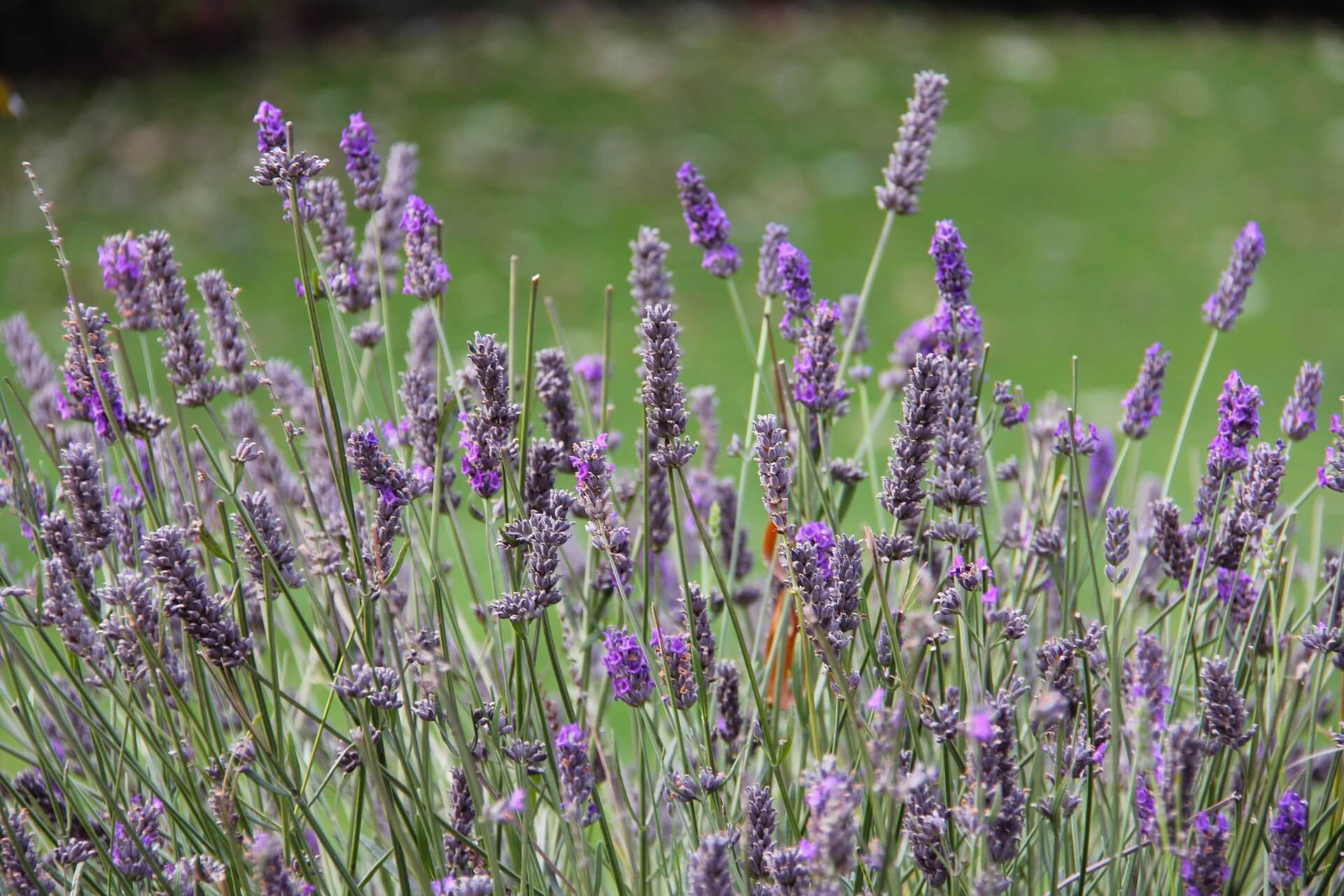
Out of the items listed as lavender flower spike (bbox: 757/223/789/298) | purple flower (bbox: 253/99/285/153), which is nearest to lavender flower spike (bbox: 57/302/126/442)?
purple flower (bbox: 253/99/285/153)

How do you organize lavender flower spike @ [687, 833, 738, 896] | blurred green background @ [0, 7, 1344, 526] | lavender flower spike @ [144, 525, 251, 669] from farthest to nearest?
blurred green background @ [0, 7, 1344, 526] < lavender flower spike @ [144, 525, 251, 669] < lavender flower spike @ [687, 833, 738, 896]

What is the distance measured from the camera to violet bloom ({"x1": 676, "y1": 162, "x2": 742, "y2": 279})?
1186 mm

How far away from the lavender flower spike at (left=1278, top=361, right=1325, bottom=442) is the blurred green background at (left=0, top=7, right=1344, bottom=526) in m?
2.26

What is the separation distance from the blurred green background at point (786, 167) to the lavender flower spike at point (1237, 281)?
84.8 inches

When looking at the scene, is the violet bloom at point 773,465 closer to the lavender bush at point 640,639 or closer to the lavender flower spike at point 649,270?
the lavender bush at point 640,639

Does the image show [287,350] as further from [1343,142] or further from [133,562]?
[1343,142]

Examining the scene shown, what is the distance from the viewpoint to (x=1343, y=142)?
19.6ft

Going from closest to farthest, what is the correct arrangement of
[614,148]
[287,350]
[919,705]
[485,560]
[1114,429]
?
[919,705], [485,560], [1114,429], [287,350], [614,148]

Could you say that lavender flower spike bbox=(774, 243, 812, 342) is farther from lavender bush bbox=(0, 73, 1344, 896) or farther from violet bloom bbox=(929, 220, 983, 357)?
violet bloom bbox=(929, 220, 983, 357)

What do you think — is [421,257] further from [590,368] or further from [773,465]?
[773,465]

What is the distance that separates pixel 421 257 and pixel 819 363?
1.10ft

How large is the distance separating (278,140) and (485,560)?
1822 mm

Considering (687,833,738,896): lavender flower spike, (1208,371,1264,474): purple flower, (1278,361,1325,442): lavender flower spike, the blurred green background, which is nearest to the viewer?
(687,833,738,896): lavender flower spike

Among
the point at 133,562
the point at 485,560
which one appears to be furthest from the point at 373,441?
the point at 485,560
